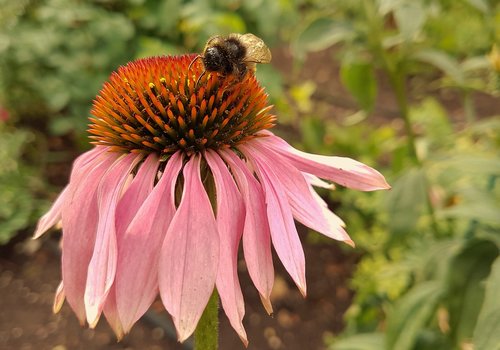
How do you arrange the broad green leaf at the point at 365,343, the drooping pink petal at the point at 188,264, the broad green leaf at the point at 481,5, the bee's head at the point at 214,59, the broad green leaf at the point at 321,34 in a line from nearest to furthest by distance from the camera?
1. the drooping pink petal at the point at 188,264
2. the bee's head at the point at 214,59
3. the broad green leaf at the point at 481,5
4. the broad green leaf at the point at 365,343
5. the broad green leaf at the point at 321,34

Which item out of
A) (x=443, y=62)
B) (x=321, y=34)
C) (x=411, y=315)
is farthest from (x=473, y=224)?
(x=321, y=34)

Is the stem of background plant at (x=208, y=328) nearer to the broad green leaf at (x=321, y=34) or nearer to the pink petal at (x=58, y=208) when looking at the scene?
the pink petal at (x=58, y=208)

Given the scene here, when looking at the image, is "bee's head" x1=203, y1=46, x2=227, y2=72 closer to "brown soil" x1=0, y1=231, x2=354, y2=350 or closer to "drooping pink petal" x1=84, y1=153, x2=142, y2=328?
"drooping pink petal" x1=84, y1=153, x2=142, y2=328

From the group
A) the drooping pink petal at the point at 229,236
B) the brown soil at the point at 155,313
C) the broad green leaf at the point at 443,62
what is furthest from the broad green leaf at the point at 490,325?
the brown soil at the point at 155,313

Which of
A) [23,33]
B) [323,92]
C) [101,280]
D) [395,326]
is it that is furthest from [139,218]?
[323,92]

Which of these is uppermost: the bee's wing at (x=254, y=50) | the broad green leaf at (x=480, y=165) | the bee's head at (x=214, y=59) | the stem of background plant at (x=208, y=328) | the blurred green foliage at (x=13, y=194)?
the bee's wing at (x=254, y=50)

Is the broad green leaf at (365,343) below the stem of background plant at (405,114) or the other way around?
below

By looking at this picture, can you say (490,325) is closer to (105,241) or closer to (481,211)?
(481,211)

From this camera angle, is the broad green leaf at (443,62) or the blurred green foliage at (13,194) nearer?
the broad green leaf at (443,62)
